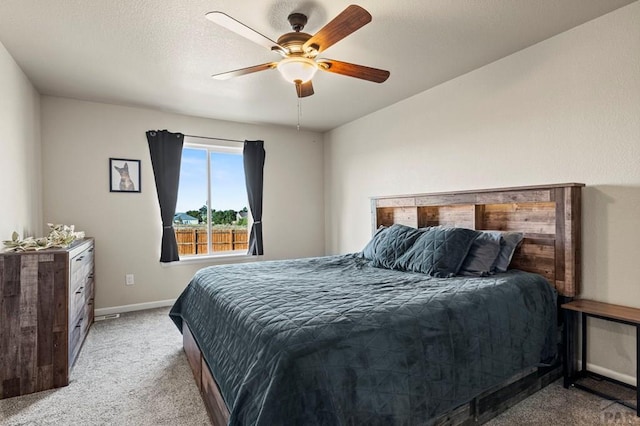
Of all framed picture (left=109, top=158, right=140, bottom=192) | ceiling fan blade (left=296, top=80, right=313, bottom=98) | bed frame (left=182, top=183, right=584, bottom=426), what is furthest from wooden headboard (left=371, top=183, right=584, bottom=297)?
framed picture (left=109, top=158, right=140, bottom=192)

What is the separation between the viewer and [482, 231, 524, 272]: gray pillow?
8.46ft

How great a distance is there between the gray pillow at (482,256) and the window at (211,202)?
10.6 ft

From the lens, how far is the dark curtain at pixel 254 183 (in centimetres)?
475

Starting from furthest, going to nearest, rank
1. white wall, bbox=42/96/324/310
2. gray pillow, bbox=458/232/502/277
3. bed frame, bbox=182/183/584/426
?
1. white wall, bbox=42/96/324/310
2. gray pillow, bbox=458/232/502/277
3. bed frame, bbox=182/183/584/426

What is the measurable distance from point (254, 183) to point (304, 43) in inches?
115

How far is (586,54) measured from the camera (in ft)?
7.82

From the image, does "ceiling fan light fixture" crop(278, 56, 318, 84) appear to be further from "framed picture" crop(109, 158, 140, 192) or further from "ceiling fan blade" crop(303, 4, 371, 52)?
"framed picture" crop(109, 158, 140, 192)

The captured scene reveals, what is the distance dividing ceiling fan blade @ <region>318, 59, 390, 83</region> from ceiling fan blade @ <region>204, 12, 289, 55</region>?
28cm

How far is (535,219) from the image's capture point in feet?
8.63

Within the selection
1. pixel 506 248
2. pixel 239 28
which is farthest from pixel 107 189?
pixel 506 248

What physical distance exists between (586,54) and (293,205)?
12.4 feet

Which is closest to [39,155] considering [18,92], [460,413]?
[18,92]

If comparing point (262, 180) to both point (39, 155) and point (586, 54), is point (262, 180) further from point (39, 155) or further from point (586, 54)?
point (586, 54)

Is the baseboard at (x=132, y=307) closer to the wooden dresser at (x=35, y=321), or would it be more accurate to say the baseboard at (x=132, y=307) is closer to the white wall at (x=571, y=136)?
the wooden dresser at (x=35, y=321)
